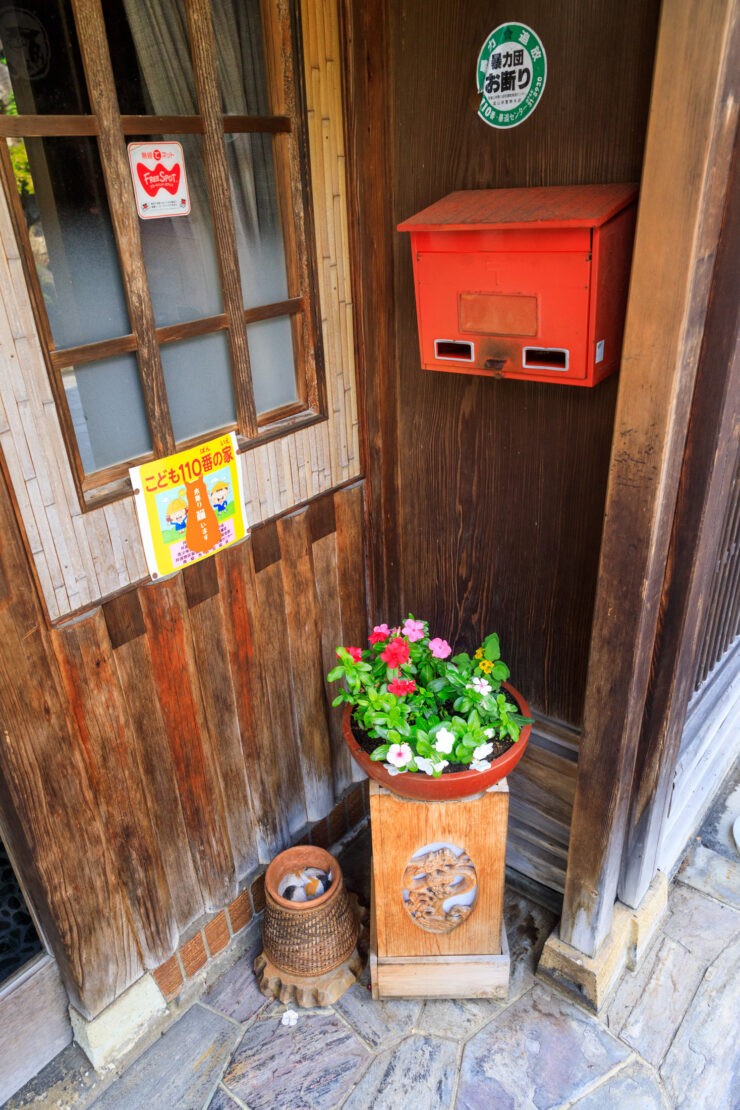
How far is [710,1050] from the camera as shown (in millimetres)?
2523

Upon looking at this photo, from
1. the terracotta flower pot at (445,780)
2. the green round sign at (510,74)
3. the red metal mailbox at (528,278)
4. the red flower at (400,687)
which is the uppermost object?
the green round sign at (510,74)

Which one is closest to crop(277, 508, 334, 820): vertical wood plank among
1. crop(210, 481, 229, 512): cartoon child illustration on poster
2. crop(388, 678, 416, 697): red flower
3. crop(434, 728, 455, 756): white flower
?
crop(210, 481, 229, 512): cartoon child illustration on poster

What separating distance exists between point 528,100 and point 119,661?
79.1 inches

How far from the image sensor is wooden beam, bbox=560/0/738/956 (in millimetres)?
1563

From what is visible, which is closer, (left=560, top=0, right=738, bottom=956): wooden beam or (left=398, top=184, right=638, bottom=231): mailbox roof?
(left=560, top=0, right=738, bottom=956): wooden beam

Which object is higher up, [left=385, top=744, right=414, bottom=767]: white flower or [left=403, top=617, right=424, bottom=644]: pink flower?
[left=403, top=617, right=424, bottom=644]: pink flower

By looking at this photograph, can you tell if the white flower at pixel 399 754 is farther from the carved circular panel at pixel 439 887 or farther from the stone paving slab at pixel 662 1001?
the stone paving slab at pixel 662 1001

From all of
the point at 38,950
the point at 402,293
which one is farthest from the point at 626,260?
the point at 38,950

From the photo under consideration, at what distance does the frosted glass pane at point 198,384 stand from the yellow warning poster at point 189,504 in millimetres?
75

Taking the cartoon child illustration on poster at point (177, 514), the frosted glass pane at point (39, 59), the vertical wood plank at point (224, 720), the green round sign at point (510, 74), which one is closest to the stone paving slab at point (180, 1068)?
the vertical wood plank at point (224, 720)

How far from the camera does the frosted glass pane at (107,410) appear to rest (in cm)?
191

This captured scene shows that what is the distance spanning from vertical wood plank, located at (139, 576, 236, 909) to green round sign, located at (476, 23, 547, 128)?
5.54ft

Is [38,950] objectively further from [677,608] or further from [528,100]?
[528,100]

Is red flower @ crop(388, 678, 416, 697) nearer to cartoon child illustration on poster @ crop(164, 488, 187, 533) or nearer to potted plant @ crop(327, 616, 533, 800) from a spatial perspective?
potted plant @ crop(327, 616, 533, 800)
